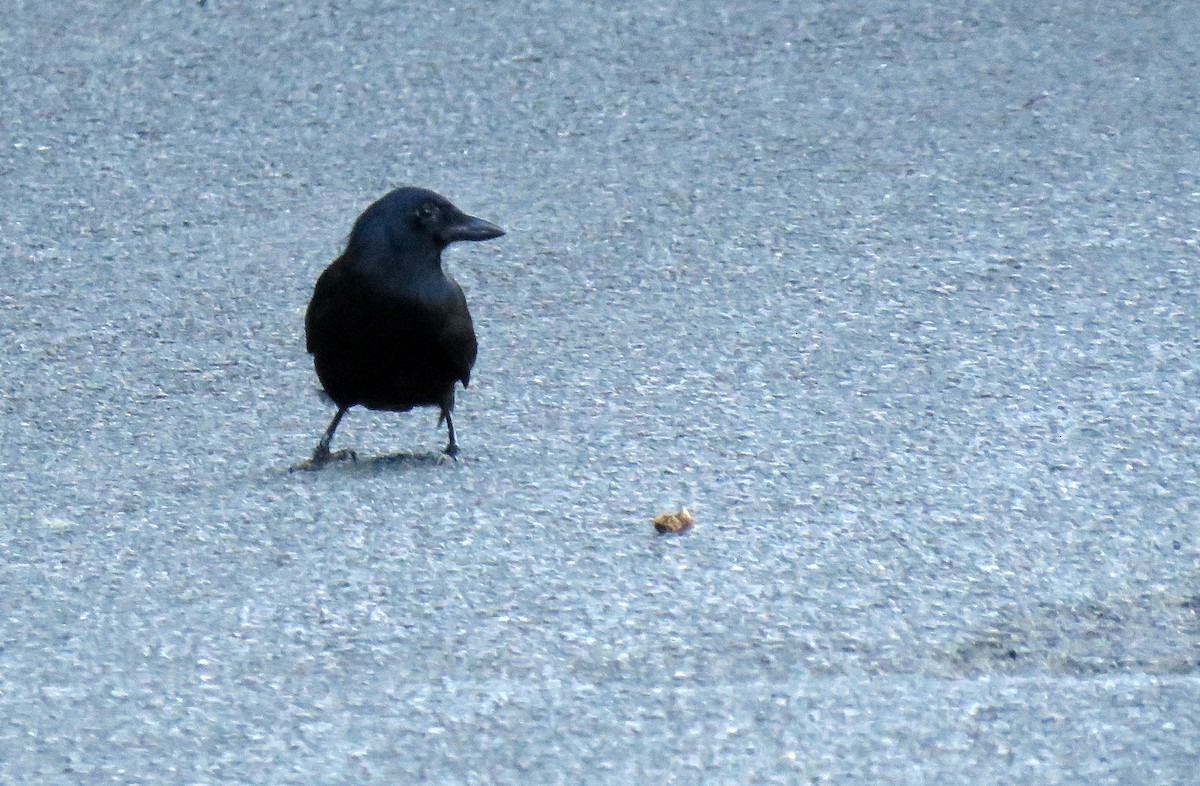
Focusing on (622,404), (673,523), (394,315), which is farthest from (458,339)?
(673,523)

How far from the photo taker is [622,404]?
20.5ft

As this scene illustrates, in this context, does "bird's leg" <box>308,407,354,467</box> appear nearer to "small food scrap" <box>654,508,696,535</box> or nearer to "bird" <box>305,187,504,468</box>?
"bird" <box>305,187,504,468</box>

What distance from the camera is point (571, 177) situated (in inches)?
345

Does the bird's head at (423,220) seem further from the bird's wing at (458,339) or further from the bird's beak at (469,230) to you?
the bird's wing at (458,339)

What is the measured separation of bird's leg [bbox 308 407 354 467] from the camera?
5734 mm

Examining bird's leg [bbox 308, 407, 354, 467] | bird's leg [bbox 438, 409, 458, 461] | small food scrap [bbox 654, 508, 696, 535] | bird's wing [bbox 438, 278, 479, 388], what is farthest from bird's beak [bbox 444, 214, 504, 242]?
small food scrap [bbox 654, 508, 696, 535]

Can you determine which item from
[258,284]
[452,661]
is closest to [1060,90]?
[258,284]

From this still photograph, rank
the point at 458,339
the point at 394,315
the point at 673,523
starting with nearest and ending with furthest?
the point at 673,523
the point at 394,315
the point at 458,339

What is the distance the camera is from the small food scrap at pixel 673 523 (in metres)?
4.83

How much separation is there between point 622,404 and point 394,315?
3.73 feet

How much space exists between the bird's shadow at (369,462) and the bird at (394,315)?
0.16ft

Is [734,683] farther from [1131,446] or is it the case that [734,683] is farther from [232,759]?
[1131,446]

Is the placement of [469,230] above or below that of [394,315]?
above

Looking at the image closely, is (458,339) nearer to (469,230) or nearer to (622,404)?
(469,230)
